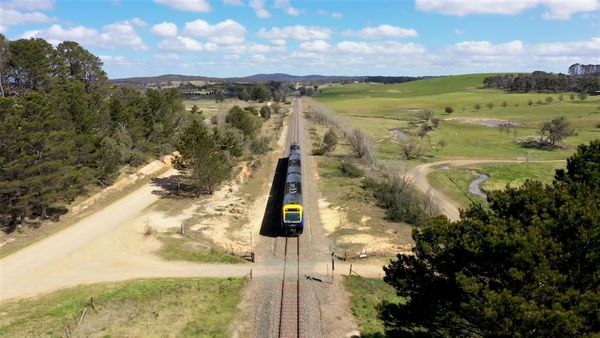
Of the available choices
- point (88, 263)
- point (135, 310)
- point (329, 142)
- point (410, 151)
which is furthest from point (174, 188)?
point (410, 151)

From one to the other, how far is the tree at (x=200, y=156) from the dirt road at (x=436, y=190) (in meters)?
24.2

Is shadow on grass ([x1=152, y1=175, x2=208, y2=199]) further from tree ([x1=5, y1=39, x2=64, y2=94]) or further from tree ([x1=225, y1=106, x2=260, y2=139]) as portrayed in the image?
tree ([x1=225, y1=106, x2=260, y2=139])

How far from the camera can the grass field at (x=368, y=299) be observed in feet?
77.2

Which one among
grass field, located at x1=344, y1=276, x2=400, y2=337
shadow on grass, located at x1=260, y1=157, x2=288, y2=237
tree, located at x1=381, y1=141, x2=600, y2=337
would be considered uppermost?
tree, located at x1=381, y1=141, x2=600, y2=337

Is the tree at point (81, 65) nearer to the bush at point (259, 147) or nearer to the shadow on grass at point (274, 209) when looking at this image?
A: the bush at point (259, 147)

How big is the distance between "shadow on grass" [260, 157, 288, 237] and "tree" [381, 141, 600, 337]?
2301 centimetres

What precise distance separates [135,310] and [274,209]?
2286 cm

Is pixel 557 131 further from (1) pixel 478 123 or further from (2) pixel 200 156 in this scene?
(2) pixel 200 156

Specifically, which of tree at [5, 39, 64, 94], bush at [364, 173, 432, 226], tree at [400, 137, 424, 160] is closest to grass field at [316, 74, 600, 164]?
tree at [400, 137, 424, 160]

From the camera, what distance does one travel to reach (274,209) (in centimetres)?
4656

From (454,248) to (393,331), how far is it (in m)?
9.35

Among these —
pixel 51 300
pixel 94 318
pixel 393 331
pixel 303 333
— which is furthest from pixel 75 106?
pixel 393 331

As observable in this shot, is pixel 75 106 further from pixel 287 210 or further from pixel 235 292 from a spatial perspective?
pixel 235 292

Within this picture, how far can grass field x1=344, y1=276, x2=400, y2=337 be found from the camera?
23.5 meters
